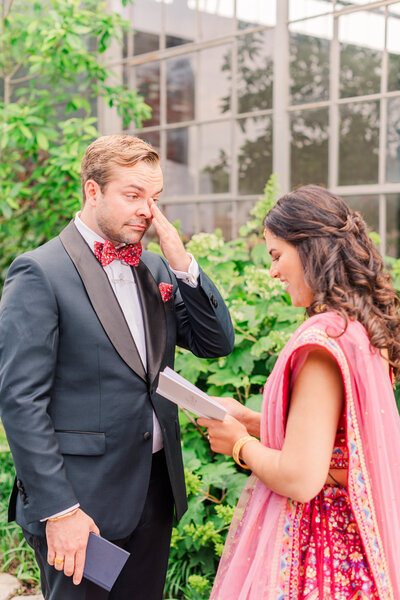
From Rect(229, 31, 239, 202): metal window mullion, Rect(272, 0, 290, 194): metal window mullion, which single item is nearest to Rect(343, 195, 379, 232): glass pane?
Rect(272, 0, 290, 194): metal window mullion

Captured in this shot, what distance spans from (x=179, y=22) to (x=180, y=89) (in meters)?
0.59

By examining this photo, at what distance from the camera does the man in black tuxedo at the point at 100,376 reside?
184cm

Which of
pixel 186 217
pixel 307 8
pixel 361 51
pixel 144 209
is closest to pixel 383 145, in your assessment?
pixel 361 51

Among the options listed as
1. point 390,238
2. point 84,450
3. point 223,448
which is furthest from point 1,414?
point 390,238

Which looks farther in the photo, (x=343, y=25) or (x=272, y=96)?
(x=272, y=96)

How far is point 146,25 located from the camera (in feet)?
20.1

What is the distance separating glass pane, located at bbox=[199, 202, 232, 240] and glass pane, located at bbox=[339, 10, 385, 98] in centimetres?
137

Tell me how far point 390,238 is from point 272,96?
159cm

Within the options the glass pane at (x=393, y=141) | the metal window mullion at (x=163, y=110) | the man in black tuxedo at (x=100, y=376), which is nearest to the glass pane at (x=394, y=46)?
the glass pane at (x=393, y=141)

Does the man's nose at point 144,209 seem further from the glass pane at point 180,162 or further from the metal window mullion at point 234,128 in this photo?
the glass pane at point 180,162

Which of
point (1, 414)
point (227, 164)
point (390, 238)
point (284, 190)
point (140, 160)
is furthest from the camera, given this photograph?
point (227, 164)

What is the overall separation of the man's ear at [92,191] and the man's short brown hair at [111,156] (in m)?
0.01

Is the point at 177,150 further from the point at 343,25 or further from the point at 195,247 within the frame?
the point at 195,247

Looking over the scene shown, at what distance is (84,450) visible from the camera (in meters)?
1.95
